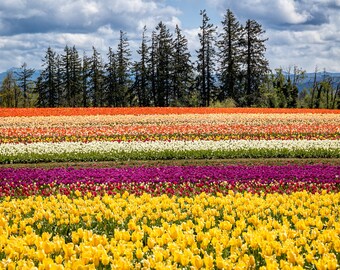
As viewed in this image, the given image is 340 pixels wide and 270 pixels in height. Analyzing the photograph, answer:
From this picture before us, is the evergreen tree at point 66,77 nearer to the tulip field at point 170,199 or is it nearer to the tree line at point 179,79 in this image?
the tree line at point 179,79

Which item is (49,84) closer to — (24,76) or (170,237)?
(24,76)

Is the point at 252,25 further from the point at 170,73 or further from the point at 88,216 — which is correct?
the point at 88,216

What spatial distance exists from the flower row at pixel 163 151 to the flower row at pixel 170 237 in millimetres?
9873

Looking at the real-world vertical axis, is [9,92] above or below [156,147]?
above

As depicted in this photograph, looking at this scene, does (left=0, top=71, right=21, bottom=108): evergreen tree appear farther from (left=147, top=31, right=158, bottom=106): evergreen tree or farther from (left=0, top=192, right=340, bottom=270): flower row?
(left=0, top=192, right=340, bottom=270): flower row

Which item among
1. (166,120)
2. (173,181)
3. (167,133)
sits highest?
(166,120)

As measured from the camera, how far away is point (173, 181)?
11836 millimetres

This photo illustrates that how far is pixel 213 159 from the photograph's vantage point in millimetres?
17594

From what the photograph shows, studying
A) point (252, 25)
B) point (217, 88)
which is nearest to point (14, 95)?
point (217, 88)

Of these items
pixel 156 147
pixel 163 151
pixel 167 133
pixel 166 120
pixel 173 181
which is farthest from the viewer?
pixel 166 120

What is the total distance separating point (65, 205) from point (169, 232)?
89.8 inches

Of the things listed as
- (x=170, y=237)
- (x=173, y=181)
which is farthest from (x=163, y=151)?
(x=170, y=237)

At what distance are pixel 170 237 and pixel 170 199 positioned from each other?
7.33ft

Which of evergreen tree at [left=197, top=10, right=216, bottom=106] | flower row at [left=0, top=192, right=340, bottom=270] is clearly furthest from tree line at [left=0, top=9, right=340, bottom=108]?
flower row at [left=0, top=192, right=340, bottom=270]
